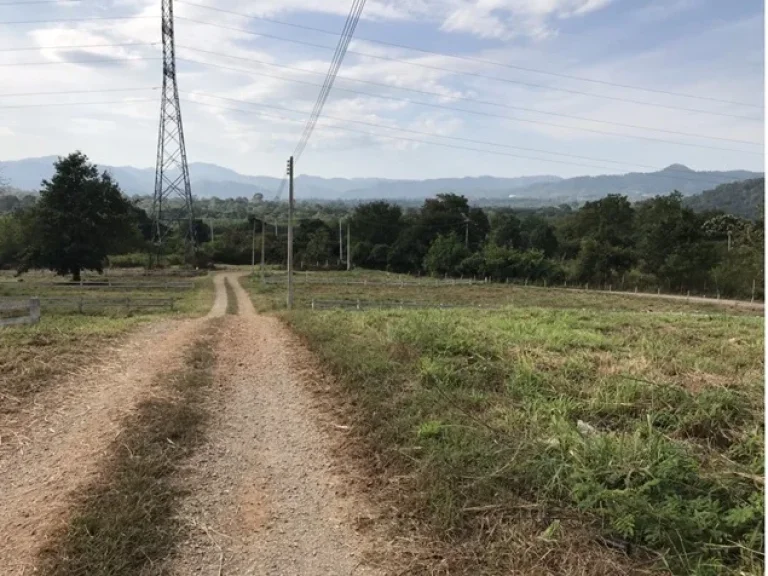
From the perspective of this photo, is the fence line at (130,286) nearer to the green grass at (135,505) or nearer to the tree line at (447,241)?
the tree line at (447,241)

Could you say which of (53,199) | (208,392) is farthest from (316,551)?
(53,199)

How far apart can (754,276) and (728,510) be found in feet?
192

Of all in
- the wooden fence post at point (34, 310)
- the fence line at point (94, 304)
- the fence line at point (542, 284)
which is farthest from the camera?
the fence line at point (542, 284)

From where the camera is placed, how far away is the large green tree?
165 ft

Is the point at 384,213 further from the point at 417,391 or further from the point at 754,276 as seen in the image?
the point at 417,391

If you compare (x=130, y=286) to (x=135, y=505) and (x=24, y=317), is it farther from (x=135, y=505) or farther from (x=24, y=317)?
(x=135, y=505)

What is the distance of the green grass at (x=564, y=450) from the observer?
3.96 m

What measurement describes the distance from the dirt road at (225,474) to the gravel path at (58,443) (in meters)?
0.01

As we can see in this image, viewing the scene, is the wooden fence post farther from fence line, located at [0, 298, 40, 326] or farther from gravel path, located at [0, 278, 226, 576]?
gravel path, located at [0, 278, 226, 576]

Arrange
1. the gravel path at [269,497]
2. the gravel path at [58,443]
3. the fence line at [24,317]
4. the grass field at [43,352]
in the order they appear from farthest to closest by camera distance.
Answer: the fence line at [24,317] → the grass field at [43,352] → the gravel path at [58,443] → the gravel path at [269,497]

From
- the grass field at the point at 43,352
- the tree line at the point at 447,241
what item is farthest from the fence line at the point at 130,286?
the grass field at the point at 43,352

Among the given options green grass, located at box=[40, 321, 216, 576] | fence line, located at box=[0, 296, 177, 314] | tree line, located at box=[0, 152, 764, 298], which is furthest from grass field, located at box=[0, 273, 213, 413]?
tree line, located at box=[0, 152, 764, 298]

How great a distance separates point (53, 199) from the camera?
50.9 metres

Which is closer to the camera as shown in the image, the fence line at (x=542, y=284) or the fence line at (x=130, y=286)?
the fence line at (x=130, y=286)
